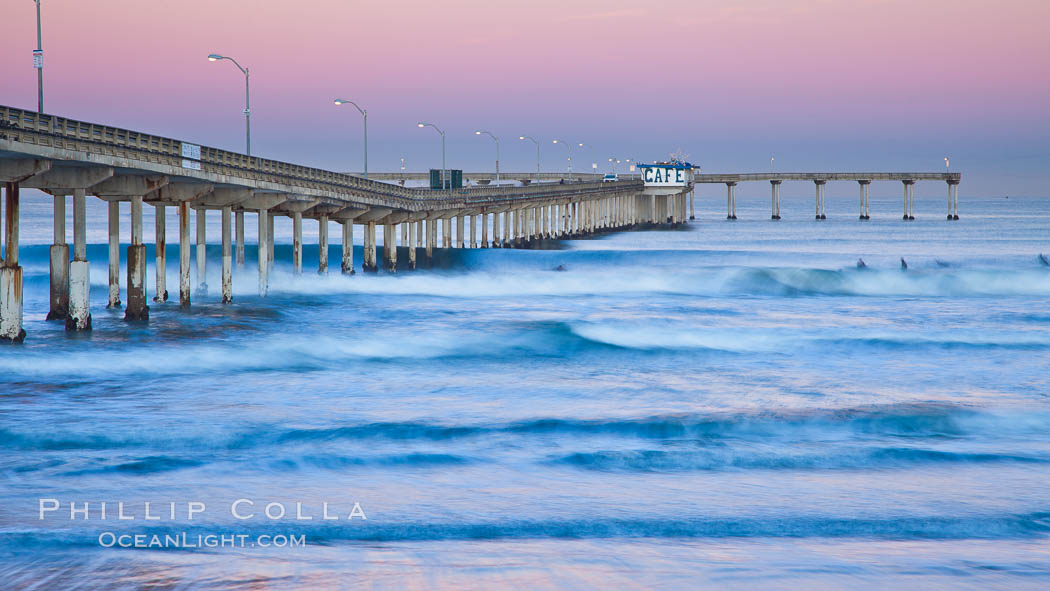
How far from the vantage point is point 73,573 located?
34.7 feet

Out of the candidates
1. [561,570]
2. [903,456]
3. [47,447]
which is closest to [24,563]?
[561,570]

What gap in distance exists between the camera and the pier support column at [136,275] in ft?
112

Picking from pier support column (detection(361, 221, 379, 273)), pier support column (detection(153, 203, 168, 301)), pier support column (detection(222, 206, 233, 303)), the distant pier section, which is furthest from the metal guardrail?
pier support column (detection(222, 206, 233, 303))

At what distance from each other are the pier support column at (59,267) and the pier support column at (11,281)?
2034 millimetres

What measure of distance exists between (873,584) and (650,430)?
8483mm

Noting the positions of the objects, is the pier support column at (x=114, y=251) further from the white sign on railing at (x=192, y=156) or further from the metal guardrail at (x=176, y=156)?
the white sign on railing at (x=192, y=156)

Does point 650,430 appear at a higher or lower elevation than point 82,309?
lower

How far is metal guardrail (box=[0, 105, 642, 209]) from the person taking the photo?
85.4 ft

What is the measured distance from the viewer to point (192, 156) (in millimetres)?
35281

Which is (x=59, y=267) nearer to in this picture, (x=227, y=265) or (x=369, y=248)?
(x=227, y=265)

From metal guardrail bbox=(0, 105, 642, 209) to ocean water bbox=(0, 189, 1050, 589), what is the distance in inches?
212

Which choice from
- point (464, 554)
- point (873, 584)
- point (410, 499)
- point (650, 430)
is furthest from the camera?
point (650, 430)

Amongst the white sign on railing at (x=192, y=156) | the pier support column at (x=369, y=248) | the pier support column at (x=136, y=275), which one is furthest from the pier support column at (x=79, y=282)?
the pier support column at (x=369, y=248)

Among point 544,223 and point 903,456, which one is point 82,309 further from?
point 544,223
